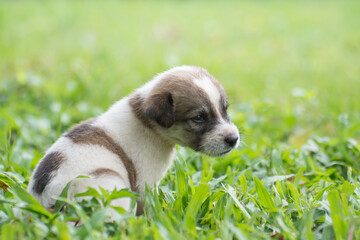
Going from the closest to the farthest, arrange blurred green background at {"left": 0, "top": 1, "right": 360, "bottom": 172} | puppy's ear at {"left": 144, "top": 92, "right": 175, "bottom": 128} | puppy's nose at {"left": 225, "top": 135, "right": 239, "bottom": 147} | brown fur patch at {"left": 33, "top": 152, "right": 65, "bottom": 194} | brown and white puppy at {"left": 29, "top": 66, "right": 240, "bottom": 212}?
1. brown fur patch at {"left": 33, "top": 152, "right": 65, "bottom": 194}
2. brown and white puppy at {"left": 29, "top": 66, "right": 240, "bottom": 212}
3. puppy's ear at {"left": 144, "top": 92, "right": 175, "bottom": 128}
4. puppy's nose at {"left": 225, "top": 135, "right": 239, "bottom": 147}
5. blurred green background at {"left": 0, "top": 1, "right": 360, "bottom": 172}

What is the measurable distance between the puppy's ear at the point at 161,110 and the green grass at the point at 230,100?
0.42 metres

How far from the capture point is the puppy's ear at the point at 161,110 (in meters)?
3.99

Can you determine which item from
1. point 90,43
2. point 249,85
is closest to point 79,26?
point 90,43

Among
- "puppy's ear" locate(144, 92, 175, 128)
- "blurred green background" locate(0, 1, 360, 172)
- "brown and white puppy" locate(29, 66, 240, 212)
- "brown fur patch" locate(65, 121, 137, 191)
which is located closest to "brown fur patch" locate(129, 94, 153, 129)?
"brown and white puppy" locate(29, 66, 240, 212)

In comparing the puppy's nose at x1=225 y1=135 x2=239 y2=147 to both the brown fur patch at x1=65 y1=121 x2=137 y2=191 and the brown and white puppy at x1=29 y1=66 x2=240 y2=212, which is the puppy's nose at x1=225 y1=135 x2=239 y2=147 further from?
the brown fur patch at x1=65 y1=121 x2=137 y2=191

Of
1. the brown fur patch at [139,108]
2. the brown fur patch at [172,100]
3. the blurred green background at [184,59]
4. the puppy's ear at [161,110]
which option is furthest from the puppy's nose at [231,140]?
the blurred green background at [184,59]

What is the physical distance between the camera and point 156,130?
4.20 meters

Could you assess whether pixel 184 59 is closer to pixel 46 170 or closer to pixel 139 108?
pixel 139 108

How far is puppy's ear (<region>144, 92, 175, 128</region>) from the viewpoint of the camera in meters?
3.99

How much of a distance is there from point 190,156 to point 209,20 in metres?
8.48

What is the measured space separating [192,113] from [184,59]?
5.04 m

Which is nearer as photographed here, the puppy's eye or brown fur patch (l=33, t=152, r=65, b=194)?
brown fur patch (l=33, t=152, r=65, b=194)

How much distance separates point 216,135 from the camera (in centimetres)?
414

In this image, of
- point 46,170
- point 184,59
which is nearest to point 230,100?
point 184,59
